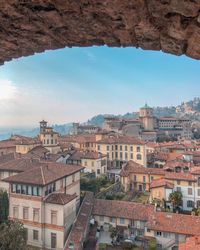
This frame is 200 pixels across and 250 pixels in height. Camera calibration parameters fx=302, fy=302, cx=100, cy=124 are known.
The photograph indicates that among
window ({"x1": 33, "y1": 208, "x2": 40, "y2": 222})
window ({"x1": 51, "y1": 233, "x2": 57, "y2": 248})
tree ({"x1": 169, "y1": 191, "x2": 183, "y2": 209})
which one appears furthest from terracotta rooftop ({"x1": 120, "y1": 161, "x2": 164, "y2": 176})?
window ({"x1": 51, "y1": 233, "x2": 57, "y2": 248})

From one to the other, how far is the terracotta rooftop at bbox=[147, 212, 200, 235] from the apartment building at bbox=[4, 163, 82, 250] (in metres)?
6.13

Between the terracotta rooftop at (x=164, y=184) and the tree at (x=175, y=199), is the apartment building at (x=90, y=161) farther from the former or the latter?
the tree at (x=175, y=199)

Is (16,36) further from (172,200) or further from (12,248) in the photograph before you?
(172,200)

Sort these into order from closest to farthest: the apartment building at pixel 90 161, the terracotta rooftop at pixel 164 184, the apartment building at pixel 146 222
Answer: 1. the apartment building at pixel 146 222
2. the terracotta rooftop at pixel 164 184
3. the apartment building at pixel 90 161

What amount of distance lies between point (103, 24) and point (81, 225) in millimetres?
21607

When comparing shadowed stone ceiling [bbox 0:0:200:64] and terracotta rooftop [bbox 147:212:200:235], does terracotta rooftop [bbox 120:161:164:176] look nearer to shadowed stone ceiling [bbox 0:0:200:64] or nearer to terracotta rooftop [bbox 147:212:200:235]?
terracotta rooftop [bbox 147:212:200:235]

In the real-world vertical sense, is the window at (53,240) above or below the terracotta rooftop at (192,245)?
below

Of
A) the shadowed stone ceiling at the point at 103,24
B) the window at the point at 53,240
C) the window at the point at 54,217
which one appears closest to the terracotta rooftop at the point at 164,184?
the window at the point at 54,217

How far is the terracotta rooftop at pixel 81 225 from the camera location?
20.2m

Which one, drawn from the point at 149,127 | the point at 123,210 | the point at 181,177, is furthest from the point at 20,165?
the point at 149,127

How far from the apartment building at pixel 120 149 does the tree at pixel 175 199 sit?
666 inches

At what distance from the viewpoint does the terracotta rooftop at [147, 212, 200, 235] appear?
21469mm

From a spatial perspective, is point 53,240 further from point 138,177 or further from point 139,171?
point 139,171

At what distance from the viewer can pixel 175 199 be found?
28797 mm
